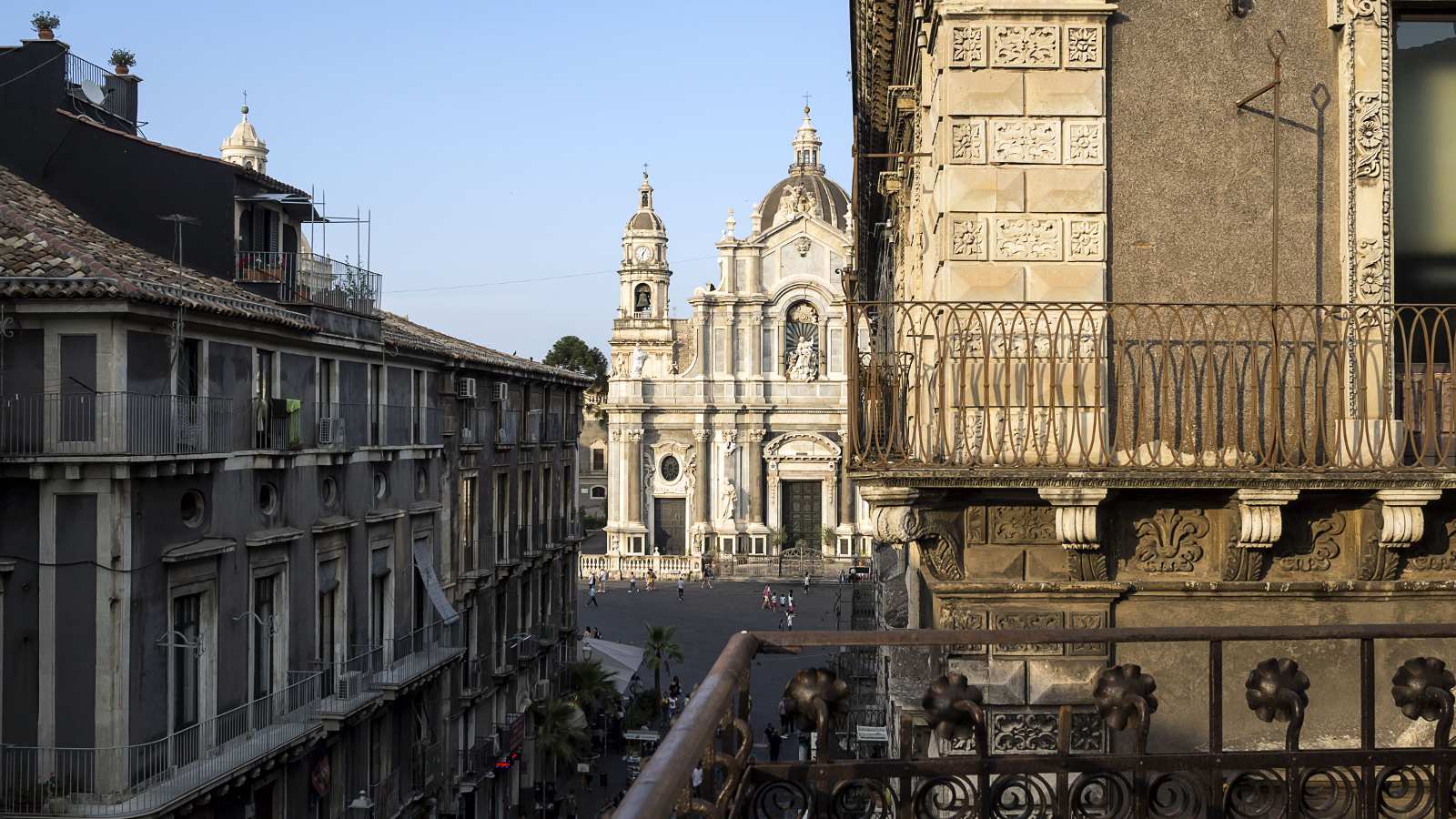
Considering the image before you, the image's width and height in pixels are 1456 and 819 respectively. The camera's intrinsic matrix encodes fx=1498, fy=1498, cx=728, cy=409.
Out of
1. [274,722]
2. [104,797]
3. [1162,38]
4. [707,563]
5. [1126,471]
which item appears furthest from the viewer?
[707,563]

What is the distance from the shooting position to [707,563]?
7175 cm

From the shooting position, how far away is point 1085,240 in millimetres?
8352

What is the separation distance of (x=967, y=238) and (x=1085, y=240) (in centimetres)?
66

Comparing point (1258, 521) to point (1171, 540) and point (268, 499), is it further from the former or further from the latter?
point (268, 499)

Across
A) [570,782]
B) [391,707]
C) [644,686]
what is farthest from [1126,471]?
[644,686]

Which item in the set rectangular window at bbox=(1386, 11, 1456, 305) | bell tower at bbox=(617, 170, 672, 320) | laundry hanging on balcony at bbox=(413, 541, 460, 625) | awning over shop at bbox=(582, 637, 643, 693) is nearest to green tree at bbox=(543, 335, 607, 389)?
bell tower at bbox=(617, 170, 672, 320)

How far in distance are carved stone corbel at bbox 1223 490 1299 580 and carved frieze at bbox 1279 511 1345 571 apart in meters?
0.24

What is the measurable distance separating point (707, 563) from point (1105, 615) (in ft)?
210

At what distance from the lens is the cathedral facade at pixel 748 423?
7362 centimetres

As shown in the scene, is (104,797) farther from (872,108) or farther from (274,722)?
(872,108)

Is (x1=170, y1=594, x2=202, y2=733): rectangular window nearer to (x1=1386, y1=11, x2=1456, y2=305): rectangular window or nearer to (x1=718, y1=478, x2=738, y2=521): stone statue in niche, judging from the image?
(x1=1386, y1=11, x2=1456, y2=305): rectangular window

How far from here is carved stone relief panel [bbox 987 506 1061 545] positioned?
27.0ft

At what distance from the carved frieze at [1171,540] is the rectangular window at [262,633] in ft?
52.2

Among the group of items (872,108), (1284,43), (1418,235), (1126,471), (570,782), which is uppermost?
(872,108)
